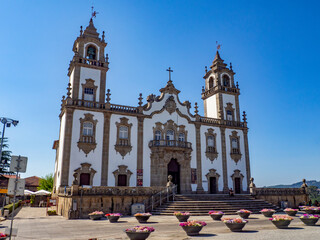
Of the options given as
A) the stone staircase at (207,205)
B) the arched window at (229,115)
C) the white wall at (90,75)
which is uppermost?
the white wall at (90,75)

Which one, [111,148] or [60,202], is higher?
[111,148]

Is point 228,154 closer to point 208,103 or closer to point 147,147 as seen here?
point 208,103

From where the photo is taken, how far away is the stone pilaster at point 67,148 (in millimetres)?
26203

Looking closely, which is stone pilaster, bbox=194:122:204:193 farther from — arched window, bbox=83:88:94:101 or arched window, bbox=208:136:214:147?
arched window, bbox=83:88:94:101

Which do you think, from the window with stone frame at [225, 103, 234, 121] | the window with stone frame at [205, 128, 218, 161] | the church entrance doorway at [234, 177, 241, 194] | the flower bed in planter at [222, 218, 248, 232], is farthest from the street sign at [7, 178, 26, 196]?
the window with stone frame at [225, 103, 234, 121]

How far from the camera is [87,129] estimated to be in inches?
1124

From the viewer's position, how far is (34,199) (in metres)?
36.8

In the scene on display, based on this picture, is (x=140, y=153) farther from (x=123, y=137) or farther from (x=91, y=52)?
(x=91, y=52)

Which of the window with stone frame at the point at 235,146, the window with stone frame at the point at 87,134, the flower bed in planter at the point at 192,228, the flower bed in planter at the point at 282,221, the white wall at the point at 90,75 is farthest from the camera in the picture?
the window with stone frame at the point at 235,146

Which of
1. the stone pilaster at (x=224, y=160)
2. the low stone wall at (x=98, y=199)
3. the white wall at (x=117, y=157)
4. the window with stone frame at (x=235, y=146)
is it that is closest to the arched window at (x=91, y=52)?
the white wall at (x=117, y=157)

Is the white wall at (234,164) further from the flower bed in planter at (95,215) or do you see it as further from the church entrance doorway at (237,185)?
the flower bed in planter at (95,215)

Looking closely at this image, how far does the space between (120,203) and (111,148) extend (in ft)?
24.6

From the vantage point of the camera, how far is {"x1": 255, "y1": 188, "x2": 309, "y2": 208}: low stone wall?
2959 centimetres

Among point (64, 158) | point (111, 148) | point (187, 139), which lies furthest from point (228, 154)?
point (64, 158)
